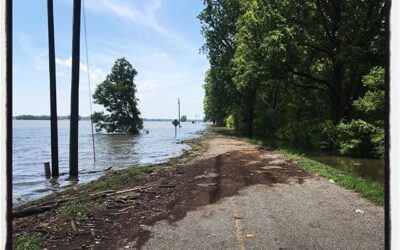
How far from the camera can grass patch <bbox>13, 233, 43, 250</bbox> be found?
22.9ft

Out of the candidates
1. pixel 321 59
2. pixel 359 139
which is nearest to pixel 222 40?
pixel 321 59

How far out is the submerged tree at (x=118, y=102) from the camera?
8231 cm

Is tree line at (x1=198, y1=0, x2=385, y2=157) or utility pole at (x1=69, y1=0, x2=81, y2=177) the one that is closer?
utility pole at (x1=69, y1=0, x2=81, y2=177)

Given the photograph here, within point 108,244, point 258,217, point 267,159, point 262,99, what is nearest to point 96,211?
point 108,244

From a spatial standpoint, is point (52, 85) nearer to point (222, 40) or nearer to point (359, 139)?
point (359, 139)

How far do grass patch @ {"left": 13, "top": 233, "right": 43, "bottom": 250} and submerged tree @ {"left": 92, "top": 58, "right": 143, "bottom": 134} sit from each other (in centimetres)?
7546

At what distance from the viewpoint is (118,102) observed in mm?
A: 82438

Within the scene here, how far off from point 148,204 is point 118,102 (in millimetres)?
73841

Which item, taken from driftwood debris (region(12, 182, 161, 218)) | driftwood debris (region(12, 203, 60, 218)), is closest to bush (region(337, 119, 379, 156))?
driftwood debris (region(12, 182, 161, 218))

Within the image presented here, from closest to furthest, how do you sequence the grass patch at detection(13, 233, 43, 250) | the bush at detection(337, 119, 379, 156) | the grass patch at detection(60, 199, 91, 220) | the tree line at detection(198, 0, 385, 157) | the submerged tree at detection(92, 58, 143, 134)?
the grass patch at detection(13, 233, 43, 250) < the grass patch at detection(60, 199, 91, 220) < the bush at detection(337, 119, 379, 156) < the tree line at detection(198, 0, 385, 157) < the submerged tree at detection(92, 58, 143, 134)

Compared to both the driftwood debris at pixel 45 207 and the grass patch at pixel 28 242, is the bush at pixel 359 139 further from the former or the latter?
the grass patch at pixel 28 242

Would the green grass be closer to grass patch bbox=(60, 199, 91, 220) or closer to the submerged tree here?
grass patch bbox=(60, 199, 91, 220)

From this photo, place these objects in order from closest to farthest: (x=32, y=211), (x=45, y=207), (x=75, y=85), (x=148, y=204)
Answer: (x=32, y=211), (x=148, y=204), (x=45, y=207), (x=75, y=85)

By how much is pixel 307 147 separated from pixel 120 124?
61138 millimetres
